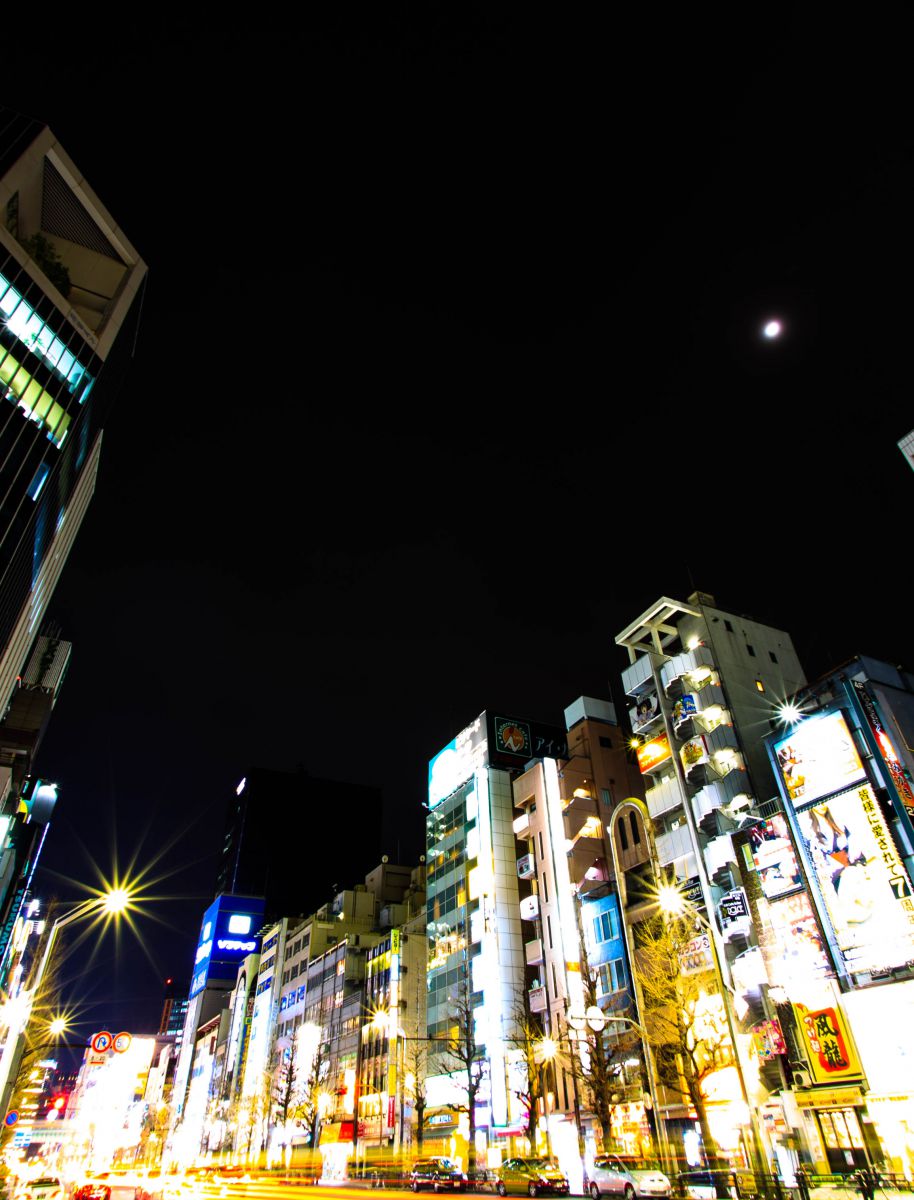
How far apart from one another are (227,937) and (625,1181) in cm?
15184

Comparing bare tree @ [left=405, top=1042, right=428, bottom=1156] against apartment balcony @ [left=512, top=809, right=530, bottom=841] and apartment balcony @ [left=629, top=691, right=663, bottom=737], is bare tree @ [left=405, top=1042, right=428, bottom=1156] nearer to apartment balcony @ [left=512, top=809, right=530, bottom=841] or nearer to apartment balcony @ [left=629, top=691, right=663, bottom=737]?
apartment balcony @ [left=512, top=809, right=530, bottom=841]

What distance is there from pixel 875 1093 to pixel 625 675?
3123 centimetres

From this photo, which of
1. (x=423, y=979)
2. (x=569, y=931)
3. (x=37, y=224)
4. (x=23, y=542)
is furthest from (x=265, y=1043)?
(x=37, y=224)

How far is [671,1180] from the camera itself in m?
30.2

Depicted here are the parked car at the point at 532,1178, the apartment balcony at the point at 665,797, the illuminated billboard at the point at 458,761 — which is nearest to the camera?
the parked car at the point at 532,1178

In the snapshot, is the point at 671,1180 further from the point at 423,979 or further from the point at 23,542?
the point at 23,542

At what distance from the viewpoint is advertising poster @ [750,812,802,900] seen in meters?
40.6

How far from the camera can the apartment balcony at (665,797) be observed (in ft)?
166

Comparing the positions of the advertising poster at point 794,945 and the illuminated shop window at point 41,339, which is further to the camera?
the illuminated shop window at point 41,339

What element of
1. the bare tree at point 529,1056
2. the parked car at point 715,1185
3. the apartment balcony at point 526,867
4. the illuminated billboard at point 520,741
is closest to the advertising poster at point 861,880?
the parked car at point 715,1185

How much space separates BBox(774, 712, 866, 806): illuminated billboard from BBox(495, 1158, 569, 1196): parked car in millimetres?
23008

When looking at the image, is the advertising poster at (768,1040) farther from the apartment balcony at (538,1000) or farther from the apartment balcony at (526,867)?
the apartment balcony at (526,867)

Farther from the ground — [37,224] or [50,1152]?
[37,224]

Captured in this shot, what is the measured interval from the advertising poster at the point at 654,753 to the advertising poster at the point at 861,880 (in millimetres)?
13651
